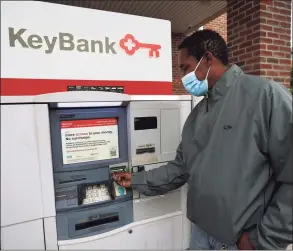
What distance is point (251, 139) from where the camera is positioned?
3.97 ft

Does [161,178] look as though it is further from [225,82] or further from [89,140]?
[225,82]

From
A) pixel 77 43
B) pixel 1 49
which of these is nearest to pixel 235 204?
pixel 77 43

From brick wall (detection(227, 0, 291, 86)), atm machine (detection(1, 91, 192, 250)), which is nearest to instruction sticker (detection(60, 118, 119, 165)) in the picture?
atm machine (detection(1, 91, 192, 250))

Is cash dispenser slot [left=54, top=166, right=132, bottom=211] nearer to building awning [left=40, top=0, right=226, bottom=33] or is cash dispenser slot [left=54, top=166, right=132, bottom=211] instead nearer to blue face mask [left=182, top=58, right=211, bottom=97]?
blue face mask [left=182, top=58, right=211, bottom=97]

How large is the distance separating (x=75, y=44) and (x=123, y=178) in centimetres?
91

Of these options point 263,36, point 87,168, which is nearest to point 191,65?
point 87,168

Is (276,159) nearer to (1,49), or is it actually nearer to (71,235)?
(71,235)

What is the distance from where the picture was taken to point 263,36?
11.8ft

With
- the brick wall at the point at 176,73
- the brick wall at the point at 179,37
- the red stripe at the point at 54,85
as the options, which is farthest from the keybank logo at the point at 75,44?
the brick wall at the point at 179,37

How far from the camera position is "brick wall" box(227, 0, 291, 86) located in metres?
3.62

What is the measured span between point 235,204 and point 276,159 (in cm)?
29

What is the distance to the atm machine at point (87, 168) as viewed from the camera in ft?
4.38

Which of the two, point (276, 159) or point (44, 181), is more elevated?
point (276, 159)

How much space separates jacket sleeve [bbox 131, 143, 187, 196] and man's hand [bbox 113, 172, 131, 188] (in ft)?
0.10
